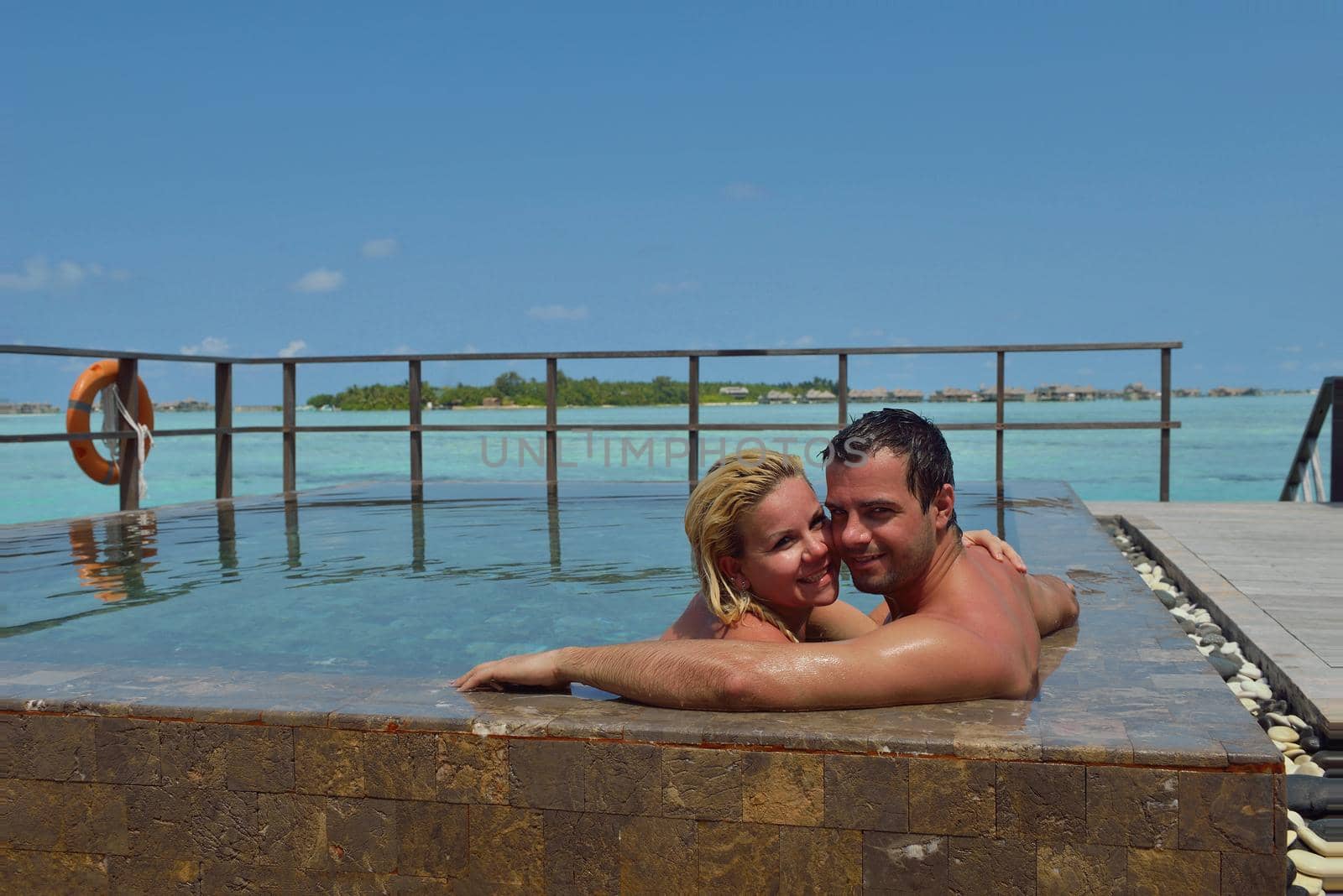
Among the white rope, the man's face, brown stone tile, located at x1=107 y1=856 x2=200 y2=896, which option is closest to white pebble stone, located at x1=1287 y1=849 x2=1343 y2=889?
the man's face

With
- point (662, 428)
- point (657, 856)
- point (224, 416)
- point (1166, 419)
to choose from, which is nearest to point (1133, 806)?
point (657, 856)

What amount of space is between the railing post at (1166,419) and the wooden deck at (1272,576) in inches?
25.4

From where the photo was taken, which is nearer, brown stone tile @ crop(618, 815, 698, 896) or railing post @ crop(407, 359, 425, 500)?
brown stone tile @ crop(618, 815, 698, 896)

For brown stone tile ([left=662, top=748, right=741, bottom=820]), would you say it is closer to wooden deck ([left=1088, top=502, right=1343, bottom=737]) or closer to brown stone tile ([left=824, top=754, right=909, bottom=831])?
brown stone tile ([left=824, top=754, right=909, bottom=831])

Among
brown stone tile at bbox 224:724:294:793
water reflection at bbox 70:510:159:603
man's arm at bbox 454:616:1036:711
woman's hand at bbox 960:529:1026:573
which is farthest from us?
water reflection at bbox 70:510:159:603

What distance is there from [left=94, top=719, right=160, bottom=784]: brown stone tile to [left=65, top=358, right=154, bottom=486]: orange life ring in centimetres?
602

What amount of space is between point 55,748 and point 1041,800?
5.51ft

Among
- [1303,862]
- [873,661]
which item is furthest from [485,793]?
[1303,862]

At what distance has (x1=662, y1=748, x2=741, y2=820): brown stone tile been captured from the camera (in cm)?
168

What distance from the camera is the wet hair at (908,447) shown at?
188cm

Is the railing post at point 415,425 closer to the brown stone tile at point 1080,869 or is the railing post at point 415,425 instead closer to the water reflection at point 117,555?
the water reflection at point 117,555

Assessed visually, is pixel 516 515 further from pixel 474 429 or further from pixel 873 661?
pixel 873 661

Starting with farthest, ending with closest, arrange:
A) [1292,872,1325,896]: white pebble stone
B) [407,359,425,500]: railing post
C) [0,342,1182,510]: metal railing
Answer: [407,359,425,500]: railing post < [0,342,1182,510]: metal railing < [1292,872,1325,896]: white pebble stone

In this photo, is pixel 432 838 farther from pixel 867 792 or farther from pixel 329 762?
pixel 867 792
